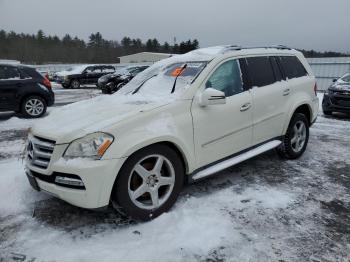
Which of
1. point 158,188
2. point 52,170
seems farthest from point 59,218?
point 158,188

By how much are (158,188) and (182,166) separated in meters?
0.36

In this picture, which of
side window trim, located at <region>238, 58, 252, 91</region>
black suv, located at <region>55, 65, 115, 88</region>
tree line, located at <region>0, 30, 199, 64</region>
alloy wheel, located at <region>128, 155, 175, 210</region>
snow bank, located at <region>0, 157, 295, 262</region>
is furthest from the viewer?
tree line, located at <region>0, 30, 199, 64</region>

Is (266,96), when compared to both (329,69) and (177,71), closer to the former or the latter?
(177,71)

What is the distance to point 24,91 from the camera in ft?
29.6

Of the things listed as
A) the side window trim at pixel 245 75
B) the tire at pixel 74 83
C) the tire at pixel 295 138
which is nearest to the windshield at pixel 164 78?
the side window trim at pixel 245 75

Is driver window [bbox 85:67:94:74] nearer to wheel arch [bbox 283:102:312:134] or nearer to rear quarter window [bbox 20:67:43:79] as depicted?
rear quarter window [bbox 20:67:43:79]

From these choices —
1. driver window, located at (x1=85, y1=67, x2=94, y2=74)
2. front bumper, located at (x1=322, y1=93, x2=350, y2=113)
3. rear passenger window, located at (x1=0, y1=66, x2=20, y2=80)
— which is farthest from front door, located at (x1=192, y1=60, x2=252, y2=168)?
driver window, located at (x1=85, y1=67, x2=94, y2=74)

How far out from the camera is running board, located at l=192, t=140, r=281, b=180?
141 inches

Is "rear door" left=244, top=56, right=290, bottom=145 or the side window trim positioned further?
"rear door" left=244, top=56, right=290, bottom=145

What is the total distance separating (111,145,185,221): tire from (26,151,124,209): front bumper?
0.41 feet

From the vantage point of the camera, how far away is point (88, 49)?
7294 cm

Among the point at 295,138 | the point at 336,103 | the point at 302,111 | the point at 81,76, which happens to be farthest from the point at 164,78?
the point at 81,76

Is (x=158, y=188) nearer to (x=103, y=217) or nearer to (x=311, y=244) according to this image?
(x=103, y=217)

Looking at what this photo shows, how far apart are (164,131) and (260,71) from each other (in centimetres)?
204
